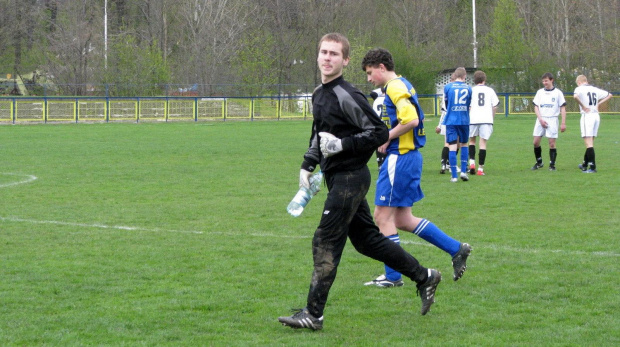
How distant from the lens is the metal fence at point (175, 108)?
3822 cm

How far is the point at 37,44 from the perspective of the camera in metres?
61.1

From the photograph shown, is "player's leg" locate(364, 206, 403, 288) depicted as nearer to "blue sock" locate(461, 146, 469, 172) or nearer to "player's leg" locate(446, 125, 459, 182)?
"player's leg" locate(446, 125, 459, 182)

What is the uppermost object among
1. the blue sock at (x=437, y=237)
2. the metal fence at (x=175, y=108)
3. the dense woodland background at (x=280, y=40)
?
the dense woodland background at (x=280, y=40)

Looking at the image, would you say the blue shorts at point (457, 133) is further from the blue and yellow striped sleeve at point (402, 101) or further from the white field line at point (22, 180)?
the blue and yellow striped sleeve at point (402, 101)

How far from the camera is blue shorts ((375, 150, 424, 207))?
21.8 ft

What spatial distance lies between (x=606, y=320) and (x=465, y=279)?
152 cm

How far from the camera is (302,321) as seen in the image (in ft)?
17.8

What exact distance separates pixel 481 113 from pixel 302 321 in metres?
11.3

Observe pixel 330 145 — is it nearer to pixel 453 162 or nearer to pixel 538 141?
pixel 453 162

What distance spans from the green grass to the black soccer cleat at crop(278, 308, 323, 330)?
0.08 meters

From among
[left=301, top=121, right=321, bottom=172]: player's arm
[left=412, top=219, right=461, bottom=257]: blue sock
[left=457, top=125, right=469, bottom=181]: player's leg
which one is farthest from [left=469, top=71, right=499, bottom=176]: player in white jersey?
[left=301, top=121, right=321, bottom=172]: player's arm

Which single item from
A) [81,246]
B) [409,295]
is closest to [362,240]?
[409,295]

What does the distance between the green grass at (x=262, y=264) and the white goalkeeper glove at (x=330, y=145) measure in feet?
3.86

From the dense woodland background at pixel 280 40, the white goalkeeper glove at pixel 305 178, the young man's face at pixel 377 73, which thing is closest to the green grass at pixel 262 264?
the white goalkeeper glove at pixel 305 178
